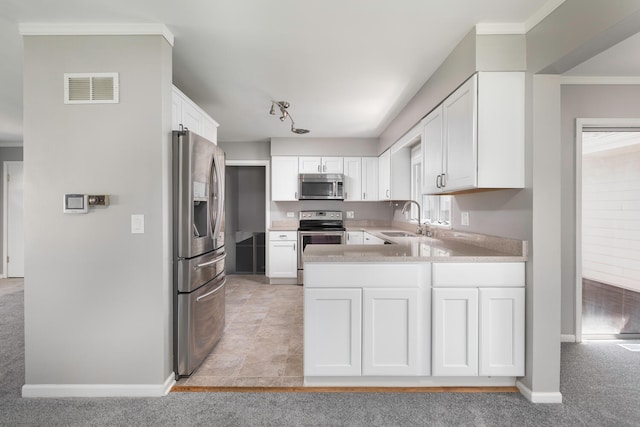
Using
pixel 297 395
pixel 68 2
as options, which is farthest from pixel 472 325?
pixel 68 2

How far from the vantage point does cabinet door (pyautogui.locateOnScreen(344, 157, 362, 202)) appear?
5.30m

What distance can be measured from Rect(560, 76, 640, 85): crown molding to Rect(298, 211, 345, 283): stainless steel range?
325cm

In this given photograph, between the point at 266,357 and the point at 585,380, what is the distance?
238cm

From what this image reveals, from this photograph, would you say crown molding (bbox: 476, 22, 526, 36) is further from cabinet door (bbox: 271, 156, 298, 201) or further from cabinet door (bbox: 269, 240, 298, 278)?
cabinet door (bbox: 269, 240, 298, 278)

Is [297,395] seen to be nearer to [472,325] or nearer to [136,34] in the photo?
[472,325]

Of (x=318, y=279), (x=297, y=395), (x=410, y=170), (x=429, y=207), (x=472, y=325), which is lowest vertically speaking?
(x=297, y=395)

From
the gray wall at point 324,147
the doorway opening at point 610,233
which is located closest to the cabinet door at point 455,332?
the doorway opening at point 610,233

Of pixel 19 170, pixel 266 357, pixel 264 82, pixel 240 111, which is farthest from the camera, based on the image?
pixel 19 170

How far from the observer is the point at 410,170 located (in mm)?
4527

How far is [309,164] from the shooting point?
5.26 meters

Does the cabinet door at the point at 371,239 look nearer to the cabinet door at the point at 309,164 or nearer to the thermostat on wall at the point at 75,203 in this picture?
the cabinet door at the point at 309,164

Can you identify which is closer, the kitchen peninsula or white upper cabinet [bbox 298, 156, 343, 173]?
the kitchen peninsula

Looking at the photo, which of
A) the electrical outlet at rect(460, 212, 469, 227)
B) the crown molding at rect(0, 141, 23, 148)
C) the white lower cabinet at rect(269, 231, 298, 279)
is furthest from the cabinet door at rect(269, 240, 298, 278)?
the crown molding at rect(0, 141, 23, 148)

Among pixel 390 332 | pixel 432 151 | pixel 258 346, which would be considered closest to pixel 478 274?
pixel 390 332
